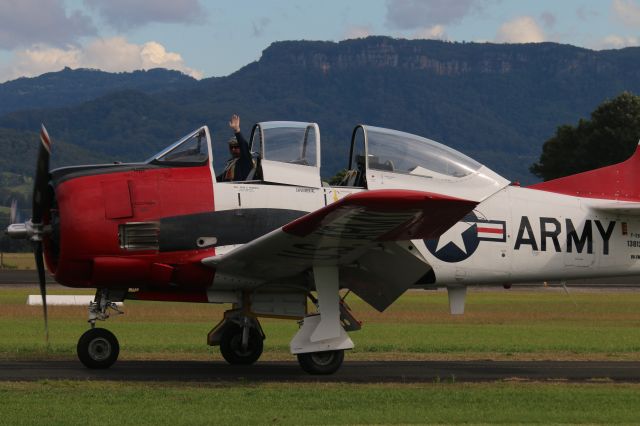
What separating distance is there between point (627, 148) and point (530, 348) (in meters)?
65.1

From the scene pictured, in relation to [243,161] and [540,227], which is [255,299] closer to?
[243,161]

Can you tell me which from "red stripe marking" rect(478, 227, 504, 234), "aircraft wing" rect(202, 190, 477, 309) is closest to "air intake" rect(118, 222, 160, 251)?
"aircraft wing" rect(202, 190, 477, 309)

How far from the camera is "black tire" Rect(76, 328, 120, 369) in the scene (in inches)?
580

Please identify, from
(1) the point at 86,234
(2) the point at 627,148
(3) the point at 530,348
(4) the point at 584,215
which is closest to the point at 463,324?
(3) the point at 530,348

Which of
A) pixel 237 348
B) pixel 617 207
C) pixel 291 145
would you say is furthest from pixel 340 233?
pixel 617 207

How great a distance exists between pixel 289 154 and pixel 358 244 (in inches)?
79.7

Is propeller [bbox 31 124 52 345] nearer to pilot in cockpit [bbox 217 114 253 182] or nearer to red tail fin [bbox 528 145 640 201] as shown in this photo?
pilot in cockpit [bbox 217 114 253 182]

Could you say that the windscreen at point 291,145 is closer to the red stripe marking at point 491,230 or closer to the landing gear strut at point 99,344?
the red stripe marking at point 491,230

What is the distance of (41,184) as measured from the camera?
1440 cm

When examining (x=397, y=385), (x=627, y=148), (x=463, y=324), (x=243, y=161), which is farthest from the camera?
(x=627, y=148)

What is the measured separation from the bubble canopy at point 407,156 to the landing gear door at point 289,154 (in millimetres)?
688


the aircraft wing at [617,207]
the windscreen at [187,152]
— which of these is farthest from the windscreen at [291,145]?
the aircraft wing at [617,207]

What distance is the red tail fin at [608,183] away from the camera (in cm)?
1666

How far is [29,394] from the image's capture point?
40.1ft
